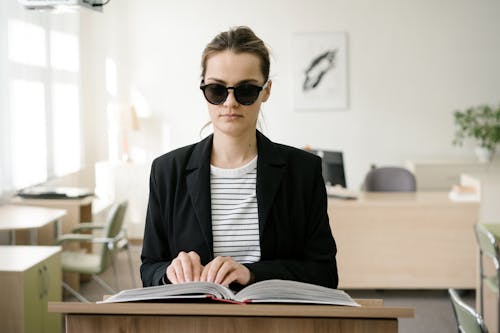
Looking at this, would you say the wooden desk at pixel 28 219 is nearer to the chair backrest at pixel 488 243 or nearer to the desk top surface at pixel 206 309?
the chair backrest at pixel 488 243

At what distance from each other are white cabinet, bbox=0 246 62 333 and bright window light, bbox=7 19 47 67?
2.09 metres

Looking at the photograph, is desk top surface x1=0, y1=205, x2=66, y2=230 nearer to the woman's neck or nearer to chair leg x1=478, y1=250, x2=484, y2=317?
chair leg x1=478, y1=250, x2=484, y2=317

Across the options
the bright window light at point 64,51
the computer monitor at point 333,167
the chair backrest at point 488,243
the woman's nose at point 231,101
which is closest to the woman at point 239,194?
the woman's nose at point 231,101

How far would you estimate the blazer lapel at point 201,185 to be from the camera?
6.23 ft

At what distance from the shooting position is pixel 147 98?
29.0 ft

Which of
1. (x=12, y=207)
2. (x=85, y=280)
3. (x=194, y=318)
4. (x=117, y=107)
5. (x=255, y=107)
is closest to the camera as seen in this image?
(x=194, y=318)

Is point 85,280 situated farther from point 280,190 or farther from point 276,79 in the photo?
point 280,190

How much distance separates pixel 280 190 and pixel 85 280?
518 cm

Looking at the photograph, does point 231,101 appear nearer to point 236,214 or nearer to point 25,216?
point 236,214

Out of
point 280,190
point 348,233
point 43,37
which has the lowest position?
point 348,233

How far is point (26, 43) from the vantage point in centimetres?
660

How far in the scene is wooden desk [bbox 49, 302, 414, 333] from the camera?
141 cm

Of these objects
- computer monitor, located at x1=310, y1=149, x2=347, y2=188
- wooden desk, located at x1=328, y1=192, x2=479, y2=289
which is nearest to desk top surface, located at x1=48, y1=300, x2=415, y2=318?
wooden desk, located at x1=328, y1=192, x2=479, y2=289

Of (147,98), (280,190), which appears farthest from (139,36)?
(280,190)
